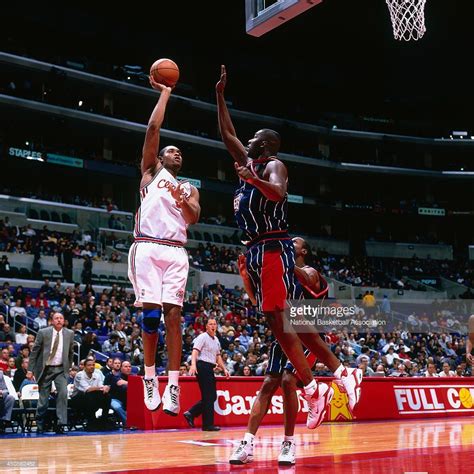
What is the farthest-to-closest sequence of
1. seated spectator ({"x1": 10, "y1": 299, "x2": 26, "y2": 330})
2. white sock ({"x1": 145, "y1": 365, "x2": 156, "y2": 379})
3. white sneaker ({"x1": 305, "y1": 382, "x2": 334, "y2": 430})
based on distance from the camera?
1. seated spectator ({"x1": 10, "y1": 299, "x2": 26, "y2": 330})
2. white sneaker ({"x1": 305, "y1": 382, "x2": 334, "y2": 430})
3. white sock ({"x1": 145, "y1": 365, "x2": 156, "y2": 379})

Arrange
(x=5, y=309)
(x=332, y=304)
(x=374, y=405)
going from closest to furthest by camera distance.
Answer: (x=374, y=405) → (x=5, y=309) → (x=332, y=304)

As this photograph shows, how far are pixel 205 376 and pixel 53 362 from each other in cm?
237

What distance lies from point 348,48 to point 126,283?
760 inches

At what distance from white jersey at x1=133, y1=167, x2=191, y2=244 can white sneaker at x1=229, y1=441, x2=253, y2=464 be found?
1.66 meters

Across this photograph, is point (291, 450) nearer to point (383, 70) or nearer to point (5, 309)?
point (5, 309)

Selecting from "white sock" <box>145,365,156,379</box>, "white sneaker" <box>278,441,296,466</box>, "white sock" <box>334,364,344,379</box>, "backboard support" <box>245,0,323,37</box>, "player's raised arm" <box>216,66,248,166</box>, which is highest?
"backboard support" <box>245,0,323,37</box>

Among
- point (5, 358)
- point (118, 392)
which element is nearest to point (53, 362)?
point (118, 392)

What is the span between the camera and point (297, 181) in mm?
41156

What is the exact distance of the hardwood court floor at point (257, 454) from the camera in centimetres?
482

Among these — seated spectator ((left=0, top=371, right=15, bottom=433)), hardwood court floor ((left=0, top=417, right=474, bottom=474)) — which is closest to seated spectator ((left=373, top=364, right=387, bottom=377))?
hardwood court floor ((left=0, top=417, right=474, bottom=474))

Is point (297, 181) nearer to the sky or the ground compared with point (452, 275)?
nearer to the sky

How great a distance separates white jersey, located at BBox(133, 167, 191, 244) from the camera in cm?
521

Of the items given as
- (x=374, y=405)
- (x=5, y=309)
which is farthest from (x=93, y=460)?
(x=5, y=309)

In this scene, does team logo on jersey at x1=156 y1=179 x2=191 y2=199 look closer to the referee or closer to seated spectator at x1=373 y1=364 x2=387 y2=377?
the referee
